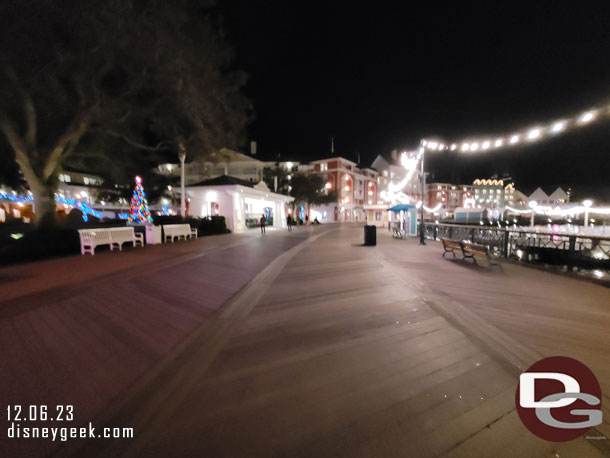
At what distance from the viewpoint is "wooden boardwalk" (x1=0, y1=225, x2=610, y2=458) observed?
5.49ft

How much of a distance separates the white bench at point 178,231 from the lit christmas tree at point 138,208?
1.24m

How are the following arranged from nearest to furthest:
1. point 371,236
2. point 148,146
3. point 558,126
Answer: point 558,126
point 371,236
point 148,146

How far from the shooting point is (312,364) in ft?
8.29

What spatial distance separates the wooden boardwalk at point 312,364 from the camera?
5.49ft

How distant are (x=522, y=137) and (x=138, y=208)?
55.3 feet

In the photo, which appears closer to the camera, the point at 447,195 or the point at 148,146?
the point at 148,146

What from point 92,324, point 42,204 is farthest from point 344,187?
point 92,324

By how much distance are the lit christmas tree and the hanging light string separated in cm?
1436

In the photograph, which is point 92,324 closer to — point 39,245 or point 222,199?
point 39,245

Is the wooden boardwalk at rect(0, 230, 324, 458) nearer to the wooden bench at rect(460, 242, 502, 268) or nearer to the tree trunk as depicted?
the tree trunk

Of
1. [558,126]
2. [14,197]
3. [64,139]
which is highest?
[64,139]

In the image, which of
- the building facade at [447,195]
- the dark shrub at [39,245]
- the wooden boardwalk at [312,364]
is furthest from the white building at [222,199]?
the building facade at [447,195]

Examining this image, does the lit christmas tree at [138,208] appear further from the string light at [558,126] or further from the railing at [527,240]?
the string light at [558,126]

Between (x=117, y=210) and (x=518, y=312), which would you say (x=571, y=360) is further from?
(x=117, y=210)
